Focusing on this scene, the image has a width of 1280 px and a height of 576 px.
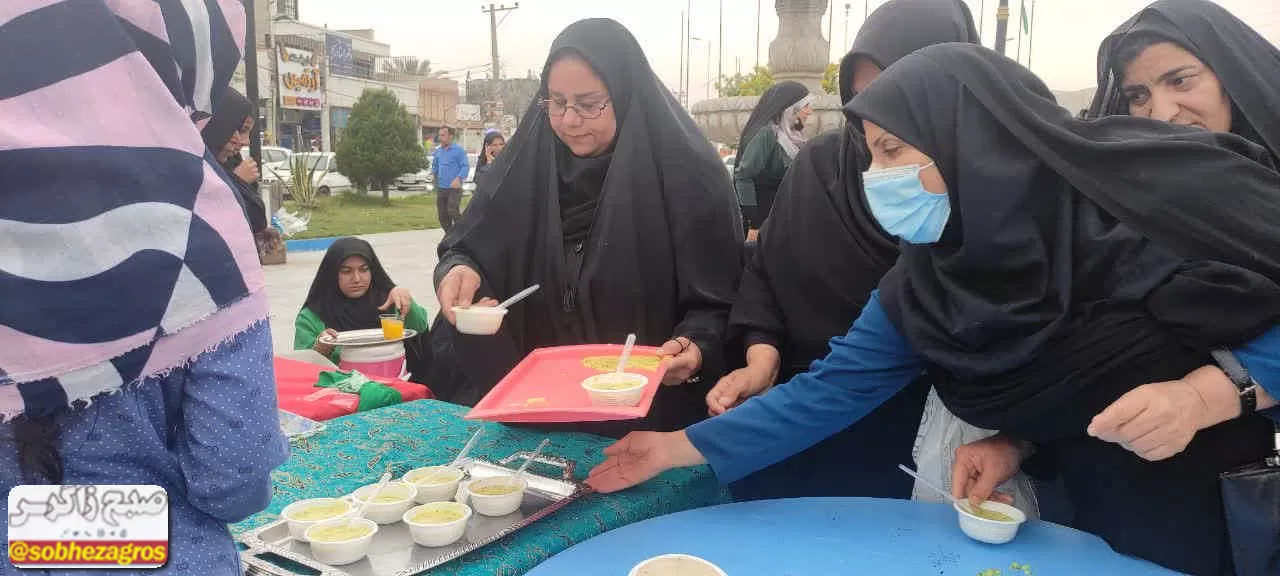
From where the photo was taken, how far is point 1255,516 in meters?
1.18

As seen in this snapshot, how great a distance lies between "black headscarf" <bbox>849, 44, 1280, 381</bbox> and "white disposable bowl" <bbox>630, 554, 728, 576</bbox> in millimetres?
515

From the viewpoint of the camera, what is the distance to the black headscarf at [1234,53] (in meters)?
1.59

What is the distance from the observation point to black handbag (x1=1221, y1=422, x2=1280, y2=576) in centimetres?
117

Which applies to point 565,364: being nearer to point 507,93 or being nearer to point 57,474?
point 57,474

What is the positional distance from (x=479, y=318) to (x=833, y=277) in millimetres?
791

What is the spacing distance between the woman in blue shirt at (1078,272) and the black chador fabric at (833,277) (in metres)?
0.37

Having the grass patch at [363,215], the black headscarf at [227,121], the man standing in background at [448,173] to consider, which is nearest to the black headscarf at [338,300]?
the black headscarf at [227,121]

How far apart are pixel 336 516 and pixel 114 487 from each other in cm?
38

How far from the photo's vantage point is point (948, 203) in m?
1.41

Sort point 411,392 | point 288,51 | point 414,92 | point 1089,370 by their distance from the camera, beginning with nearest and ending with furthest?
point 1089,370
point 411,392
point 288,51
point 414,92

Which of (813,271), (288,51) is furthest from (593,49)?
(288,51)

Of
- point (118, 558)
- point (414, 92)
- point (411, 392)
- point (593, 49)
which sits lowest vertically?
point (411, 392)

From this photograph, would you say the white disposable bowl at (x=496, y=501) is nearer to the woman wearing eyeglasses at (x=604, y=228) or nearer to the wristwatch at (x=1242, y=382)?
the woman wearing eyeglasses at (x=604, y=228)

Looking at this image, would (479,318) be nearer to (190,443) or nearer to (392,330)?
(190,443)
